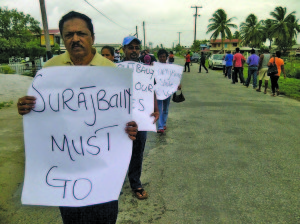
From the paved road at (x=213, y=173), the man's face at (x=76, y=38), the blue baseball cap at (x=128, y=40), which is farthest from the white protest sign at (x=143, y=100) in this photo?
the man's face at (x=76, y=38)

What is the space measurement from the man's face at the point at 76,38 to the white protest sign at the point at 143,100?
1074 millimetres

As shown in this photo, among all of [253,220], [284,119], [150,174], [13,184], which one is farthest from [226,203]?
[284,119]

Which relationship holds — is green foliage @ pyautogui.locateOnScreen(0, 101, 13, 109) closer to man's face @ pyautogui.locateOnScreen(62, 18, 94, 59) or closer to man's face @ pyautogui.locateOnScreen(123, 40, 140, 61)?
man's face @ pyautogui.locateOnScreen(123, 40, 140, 61)

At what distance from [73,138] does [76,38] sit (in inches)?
24.3

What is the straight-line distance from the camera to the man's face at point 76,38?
1664 millimetres

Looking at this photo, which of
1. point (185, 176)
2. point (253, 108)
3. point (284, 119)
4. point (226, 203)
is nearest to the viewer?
point (226, 203)

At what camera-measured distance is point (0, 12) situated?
114 ft

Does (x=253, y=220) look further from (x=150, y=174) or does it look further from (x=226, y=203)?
(x=150, y=174)

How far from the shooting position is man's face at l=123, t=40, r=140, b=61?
3.08 meters

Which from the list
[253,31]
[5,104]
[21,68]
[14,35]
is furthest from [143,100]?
[253,31]

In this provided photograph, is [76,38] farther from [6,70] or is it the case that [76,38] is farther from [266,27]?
[266,27]

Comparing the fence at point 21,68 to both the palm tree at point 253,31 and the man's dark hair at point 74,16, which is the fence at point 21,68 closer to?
the man's dark hair at point 74,16

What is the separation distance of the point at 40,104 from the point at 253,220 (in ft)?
7.49

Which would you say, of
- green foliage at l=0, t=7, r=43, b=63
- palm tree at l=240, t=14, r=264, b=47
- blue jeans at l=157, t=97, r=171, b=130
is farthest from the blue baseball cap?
palm tree at l=240, t=14, r=264, b=47
